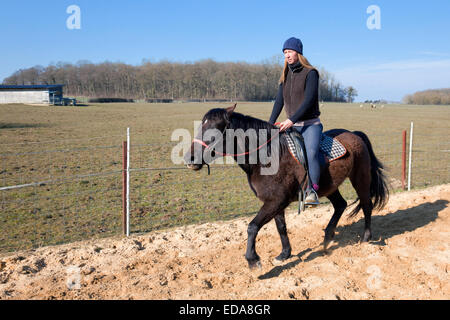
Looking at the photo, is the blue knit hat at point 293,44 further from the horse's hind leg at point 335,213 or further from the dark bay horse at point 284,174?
the horse's hind leg at point 335,213

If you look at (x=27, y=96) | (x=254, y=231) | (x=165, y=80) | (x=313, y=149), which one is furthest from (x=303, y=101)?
(x=165, y=80)

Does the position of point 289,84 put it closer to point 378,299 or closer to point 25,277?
point 378,299

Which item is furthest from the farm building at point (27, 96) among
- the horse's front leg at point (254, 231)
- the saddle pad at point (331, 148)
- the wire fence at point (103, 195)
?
the horse's front leg at point (254, 231)

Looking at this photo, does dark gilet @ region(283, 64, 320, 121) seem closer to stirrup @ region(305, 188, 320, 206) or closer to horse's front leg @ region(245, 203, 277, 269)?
stirrup @ region(305, 188, 320, 206)

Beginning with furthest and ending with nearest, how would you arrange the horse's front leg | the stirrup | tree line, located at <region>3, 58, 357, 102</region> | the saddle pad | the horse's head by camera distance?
1. tree line, located at <region>3, 58, 357, 102</region>
2. the saddle pad
3. the stirrup
4. the horse's front leg
5. the horse's head

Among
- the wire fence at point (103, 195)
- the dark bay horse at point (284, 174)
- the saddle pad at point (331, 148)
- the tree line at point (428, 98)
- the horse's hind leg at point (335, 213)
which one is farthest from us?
the tree line at point (428, 98)

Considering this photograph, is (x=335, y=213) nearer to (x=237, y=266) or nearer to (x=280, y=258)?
(x=280, y=258)

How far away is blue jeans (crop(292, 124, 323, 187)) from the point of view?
4273 millimetres

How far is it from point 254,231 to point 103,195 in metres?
5.47

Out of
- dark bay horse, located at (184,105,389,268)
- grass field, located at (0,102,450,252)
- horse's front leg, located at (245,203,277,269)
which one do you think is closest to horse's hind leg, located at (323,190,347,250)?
dark bay horse, located at (184,105,389,268)

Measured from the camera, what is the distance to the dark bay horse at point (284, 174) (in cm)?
372

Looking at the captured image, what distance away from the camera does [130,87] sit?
251 feet

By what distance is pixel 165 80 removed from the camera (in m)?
77.8

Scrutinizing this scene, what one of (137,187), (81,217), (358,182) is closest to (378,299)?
(358,182)
